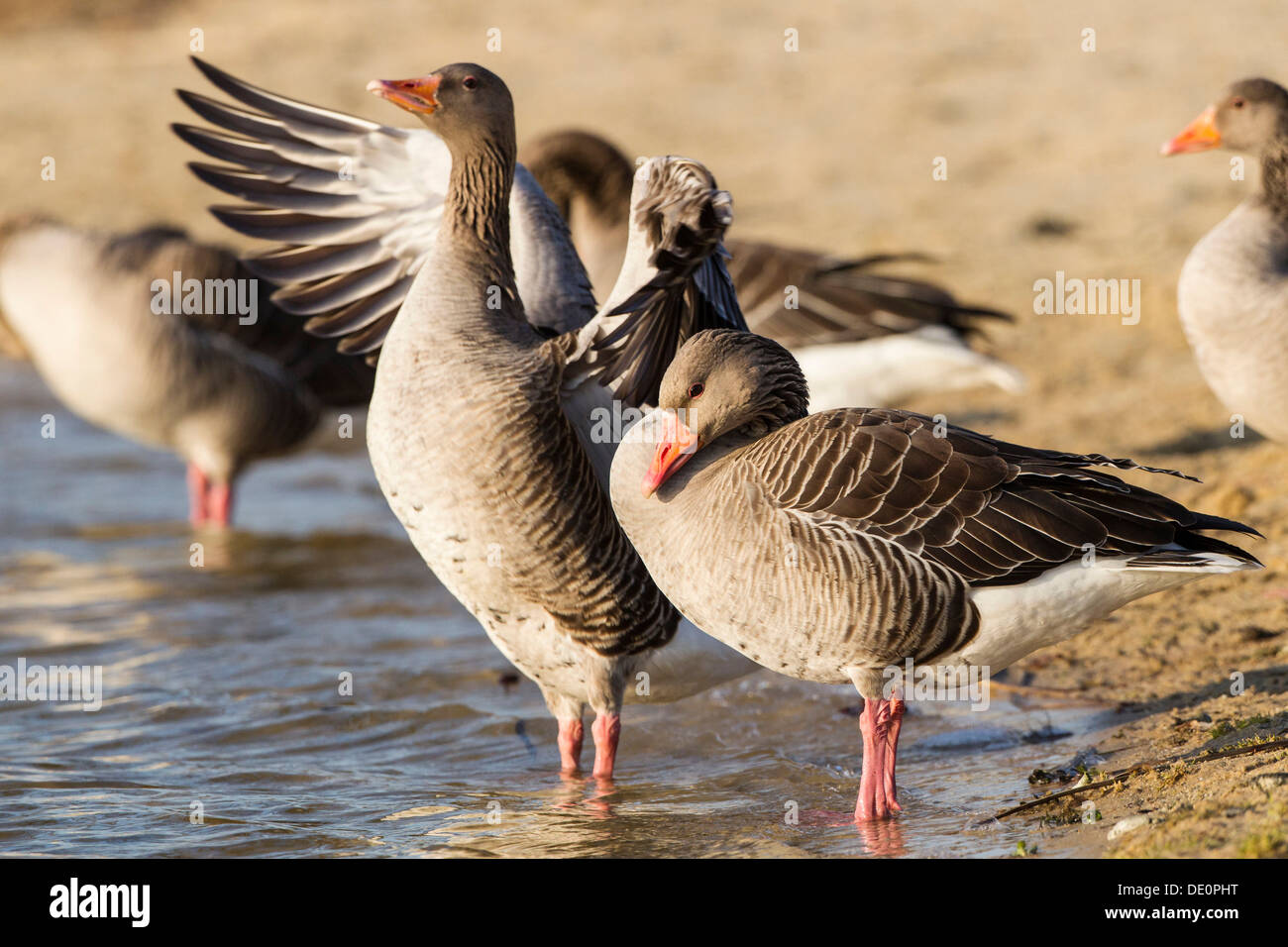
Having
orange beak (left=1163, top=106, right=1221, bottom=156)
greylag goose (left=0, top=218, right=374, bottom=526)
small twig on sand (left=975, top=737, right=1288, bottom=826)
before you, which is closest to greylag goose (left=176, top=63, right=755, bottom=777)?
small twig on sand (left=975, top=737, right=1288, bottom=826)

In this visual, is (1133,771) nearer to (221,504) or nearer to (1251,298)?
(1251,298)

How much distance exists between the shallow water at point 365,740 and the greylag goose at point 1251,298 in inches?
80.9

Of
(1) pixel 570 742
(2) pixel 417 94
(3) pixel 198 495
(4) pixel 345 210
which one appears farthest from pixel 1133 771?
(3) pixel 198 495

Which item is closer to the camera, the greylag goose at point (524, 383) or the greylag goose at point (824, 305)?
the greylag goose at point (524, 383)

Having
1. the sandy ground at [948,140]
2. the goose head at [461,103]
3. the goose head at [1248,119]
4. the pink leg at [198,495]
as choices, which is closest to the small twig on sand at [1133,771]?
the sandy ground at [948,140]

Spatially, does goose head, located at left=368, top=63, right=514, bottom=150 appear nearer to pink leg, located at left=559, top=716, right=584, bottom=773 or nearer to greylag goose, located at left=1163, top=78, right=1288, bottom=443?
pink leg, located at left=559, top=716, right=584, bottom=773

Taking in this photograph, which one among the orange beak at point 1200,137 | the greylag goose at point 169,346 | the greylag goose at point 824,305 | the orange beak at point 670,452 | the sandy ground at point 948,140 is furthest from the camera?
the greylag goose at point 169,346

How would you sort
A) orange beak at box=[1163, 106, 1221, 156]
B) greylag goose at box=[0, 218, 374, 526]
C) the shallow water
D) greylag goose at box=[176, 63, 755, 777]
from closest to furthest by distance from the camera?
greylag goose at box=[176, 63, 755, 777] < the shallow water < orange beak at box=[1163, 106, 1221, 156] < greylag goose at box=[0, 218, 374, 526]

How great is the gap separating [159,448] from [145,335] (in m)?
3.65

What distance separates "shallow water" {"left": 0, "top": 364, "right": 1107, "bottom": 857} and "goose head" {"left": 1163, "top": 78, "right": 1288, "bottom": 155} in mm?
3546

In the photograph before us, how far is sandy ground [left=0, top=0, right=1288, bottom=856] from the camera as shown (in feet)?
22.5

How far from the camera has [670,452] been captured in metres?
4.77

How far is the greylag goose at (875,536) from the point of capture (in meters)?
4.62

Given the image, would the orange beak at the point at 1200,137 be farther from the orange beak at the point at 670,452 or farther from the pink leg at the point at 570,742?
the pink leg at the point at 570,742
